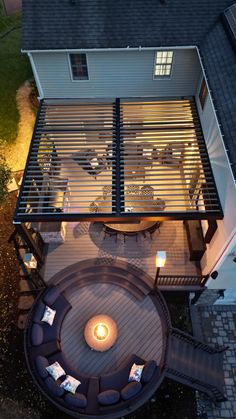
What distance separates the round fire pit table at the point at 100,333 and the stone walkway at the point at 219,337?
4.07m

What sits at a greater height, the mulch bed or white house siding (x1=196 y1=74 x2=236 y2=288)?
the mulch bed

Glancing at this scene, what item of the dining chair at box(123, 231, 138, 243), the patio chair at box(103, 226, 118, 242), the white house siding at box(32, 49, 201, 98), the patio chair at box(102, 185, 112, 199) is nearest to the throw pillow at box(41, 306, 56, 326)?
the patio chair at box(103, 226, 118, 242)

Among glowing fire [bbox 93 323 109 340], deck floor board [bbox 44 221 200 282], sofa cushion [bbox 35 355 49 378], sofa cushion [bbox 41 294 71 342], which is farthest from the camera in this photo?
deck floor board [bbox 44 221 200 282]

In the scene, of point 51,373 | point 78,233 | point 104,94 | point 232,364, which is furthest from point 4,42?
point 232,364

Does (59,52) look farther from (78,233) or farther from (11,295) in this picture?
(11,295)

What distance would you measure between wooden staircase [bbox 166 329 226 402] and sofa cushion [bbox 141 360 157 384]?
838mm

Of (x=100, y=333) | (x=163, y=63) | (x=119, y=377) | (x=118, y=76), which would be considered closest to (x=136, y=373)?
(x=119, y=377)

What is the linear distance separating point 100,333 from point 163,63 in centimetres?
1347

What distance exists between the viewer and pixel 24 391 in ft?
47.6

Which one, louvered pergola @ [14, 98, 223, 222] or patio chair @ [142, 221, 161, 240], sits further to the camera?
patio chair @ [142, 221, 161, 240]

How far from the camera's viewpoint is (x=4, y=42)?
1165 inches

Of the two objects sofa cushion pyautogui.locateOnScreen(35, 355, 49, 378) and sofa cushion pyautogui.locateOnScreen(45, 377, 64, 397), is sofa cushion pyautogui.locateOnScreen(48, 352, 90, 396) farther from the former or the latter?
sofa cushion pyautogui.locateOnScreen(45, 377, 64, 397)

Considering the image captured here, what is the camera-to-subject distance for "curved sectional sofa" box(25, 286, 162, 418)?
12.9 meters

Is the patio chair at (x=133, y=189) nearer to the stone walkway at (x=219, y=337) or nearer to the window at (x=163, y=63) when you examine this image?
the window at (x=163, y=63)
